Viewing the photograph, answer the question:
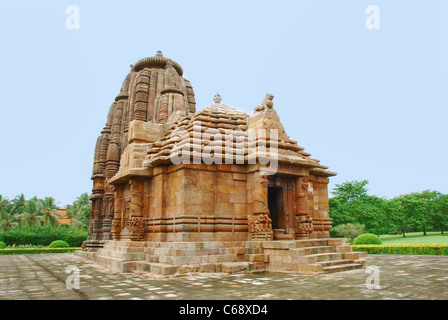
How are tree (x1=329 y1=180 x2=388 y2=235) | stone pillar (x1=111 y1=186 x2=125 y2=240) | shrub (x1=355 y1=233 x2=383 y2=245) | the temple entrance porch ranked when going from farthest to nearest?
tree (x1=329 y1=180 x2=388 y2=235) < shrub (x1=355 y1=233 x2=383 y2=245) < stone pillar (x1=111 y1=186 x2=125 y2=240) < the temple entrance porch

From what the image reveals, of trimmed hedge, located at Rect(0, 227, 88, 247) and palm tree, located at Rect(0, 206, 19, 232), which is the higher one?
palm tree, located at Rect(0, 206, 19, 232)

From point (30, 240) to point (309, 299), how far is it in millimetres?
37780

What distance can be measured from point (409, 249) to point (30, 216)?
46.2 metres

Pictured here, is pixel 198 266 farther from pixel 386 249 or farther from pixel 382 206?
pixel 382 206

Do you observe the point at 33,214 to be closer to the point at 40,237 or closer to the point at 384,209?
the point at 40,237

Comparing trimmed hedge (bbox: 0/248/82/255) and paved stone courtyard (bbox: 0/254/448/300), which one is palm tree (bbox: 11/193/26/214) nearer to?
trimmed hedge (bbox: 0/248/82/255)

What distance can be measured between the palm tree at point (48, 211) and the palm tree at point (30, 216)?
0.94 meters

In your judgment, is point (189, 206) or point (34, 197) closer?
point (189, 206)

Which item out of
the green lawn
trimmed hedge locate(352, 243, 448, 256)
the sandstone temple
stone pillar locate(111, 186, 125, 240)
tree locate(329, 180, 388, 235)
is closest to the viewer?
the sandstone temple

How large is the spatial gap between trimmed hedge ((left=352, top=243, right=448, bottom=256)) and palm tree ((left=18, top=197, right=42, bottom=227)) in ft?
141

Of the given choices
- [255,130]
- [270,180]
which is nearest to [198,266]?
[270,180]

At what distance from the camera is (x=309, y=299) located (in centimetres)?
579

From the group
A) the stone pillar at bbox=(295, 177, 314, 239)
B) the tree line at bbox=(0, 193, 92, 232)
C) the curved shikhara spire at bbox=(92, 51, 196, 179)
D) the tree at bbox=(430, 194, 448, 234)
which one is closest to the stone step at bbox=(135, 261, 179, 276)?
the stone pillar at bbox=(295, 177, 314, 239)

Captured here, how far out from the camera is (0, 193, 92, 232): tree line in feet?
149
